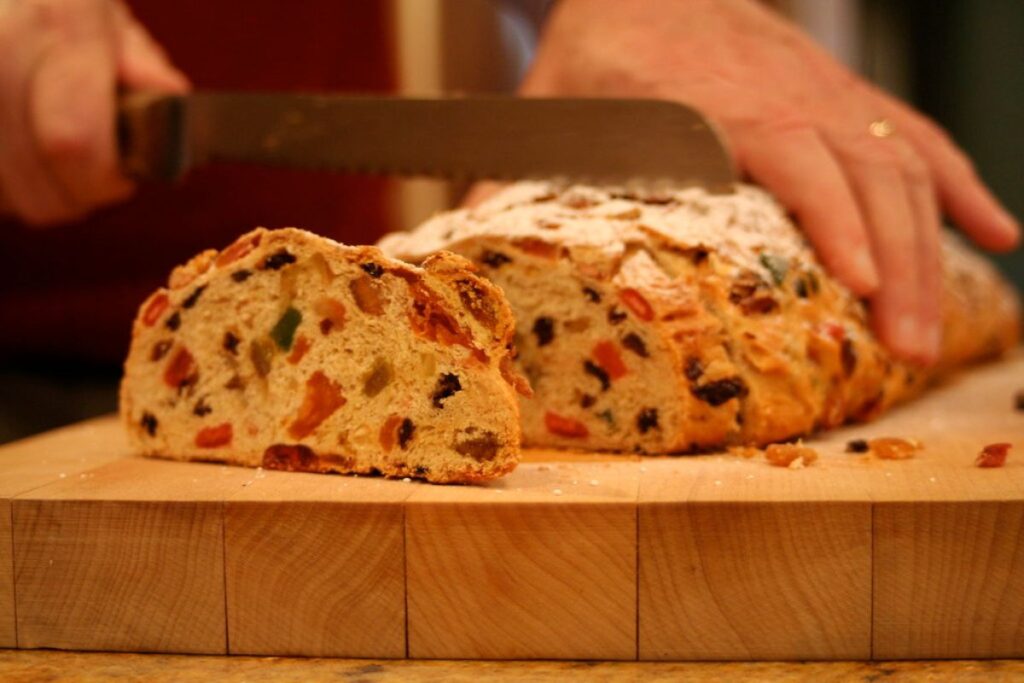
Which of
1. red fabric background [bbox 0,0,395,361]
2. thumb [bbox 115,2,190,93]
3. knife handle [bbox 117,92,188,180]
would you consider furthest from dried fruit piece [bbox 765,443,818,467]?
red fabric background [bbox 0,0,395,361]

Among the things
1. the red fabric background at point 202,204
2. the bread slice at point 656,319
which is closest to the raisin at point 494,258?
the bread slice at point 656,319

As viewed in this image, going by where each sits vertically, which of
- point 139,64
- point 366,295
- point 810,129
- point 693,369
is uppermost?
point 139,64

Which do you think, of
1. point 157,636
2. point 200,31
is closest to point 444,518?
point 157,636

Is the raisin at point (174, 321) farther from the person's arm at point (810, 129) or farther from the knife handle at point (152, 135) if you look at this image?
the person's arm at point (810, 129)

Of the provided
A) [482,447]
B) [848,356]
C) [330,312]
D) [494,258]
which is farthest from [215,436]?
[848,356]

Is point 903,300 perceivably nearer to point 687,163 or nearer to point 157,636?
point 687,163

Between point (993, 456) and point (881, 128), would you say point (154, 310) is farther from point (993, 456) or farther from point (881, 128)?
point (881, 128)

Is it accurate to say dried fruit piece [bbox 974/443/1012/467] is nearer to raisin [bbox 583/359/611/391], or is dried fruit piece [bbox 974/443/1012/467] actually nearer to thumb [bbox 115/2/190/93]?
raisin [bbox 583/359/611/391]

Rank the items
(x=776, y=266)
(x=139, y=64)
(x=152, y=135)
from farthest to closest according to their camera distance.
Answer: (x=139, y=64) < (x=152, y=135) < (x=776, y=266)
